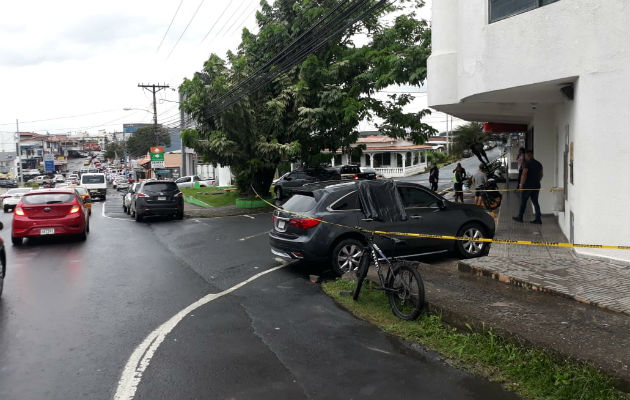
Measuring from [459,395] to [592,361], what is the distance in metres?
1.23

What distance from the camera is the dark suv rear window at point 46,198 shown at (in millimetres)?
13905

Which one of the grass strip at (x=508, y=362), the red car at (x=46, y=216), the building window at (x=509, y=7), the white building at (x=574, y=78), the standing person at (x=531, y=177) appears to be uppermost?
the building window at (x=509, y=7)

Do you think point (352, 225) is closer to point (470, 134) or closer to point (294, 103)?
point (294, 103)

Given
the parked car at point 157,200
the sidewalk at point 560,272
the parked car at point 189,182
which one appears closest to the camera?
the sidewalk at point 560,272

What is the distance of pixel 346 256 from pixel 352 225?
21.7 inches

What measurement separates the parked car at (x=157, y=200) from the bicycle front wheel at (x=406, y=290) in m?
14.2

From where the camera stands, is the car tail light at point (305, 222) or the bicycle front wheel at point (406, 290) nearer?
the bicycle front wheel at point (406, 290)

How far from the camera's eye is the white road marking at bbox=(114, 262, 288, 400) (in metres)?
4.61

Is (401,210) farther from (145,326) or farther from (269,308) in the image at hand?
(145,326)

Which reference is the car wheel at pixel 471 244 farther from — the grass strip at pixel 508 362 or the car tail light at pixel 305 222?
the grass strip at pixel 508 362

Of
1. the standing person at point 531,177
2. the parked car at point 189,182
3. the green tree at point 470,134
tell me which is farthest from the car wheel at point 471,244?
the parked car at point 189,182

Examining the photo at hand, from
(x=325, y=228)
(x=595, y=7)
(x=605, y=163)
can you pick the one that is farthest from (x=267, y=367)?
(x=595, y=7)

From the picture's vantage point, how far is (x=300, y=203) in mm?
9641

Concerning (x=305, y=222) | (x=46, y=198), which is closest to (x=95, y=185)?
(x=46, y=198)
